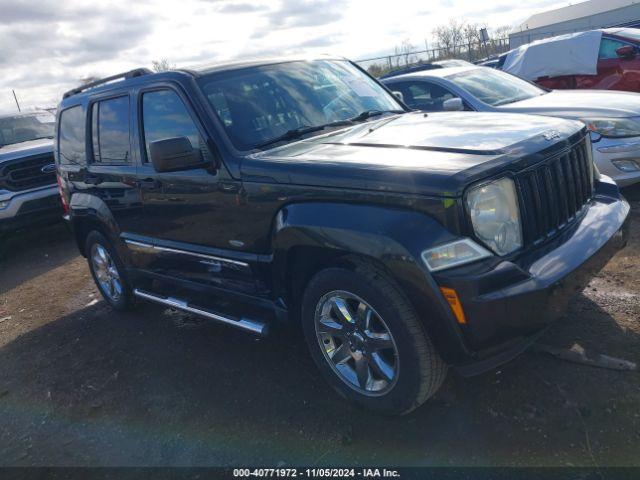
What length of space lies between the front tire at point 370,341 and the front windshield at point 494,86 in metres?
4.83

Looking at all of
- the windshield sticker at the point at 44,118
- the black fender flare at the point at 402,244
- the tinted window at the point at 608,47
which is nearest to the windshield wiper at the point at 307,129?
the black fender flare at the point at 402,244

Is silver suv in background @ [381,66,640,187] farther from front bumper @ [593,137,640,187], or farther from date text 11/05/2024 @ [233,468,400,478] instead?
date text 11/05/2024 @ [233,468,400,478]

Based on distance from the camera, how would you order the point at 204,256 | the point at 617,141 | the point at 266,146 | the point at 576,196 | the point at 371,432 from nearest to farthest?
1. the point at 371,432
2. the point at 576,196
3. the point at 266,146
4. the point at 204,256
5. the point at 617,141

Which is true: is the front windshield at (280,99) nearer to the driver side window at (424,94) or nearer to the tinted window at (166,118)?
the tinted window at (166,118)

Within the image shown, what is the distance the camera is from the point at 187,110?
379cm

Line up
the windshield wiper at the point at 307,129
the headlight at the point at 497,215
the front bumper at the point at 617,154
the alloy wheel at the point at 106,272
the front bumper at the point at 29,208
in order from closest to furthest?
the headlight at the point at 497,215 → the windshield wiper at the point at 307,129 → the alloy wheel at the point at 106,272 → the front bumper at the point at 617,154 → the front bumper at the point at 29,208

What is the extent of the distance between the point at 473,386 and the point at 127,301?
11.1ft

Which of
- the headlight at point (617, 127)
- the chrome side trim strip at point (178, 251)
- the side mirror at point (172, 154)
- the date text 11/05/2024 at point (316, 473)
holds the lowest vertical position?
the date text 11/05/2024 at point (316, 473)

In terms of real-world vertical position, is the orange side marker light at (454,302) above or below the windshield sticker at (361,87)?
below

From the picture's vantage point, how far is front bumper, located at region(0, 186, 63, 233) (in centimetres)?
830

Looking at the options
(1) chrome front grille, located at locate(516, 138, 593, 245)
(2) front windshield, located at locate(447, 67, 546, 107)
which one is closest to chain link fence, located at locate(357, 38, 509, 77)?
(2) front windshield, located at locate(447, 67, 546, 107)

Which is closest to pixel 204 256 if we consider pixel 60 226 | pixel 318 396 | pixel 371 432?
pixel 318 396

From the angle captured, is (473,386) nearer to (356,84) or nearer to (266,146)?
(266,146)

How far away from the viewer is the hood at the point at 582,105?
20.1ft
